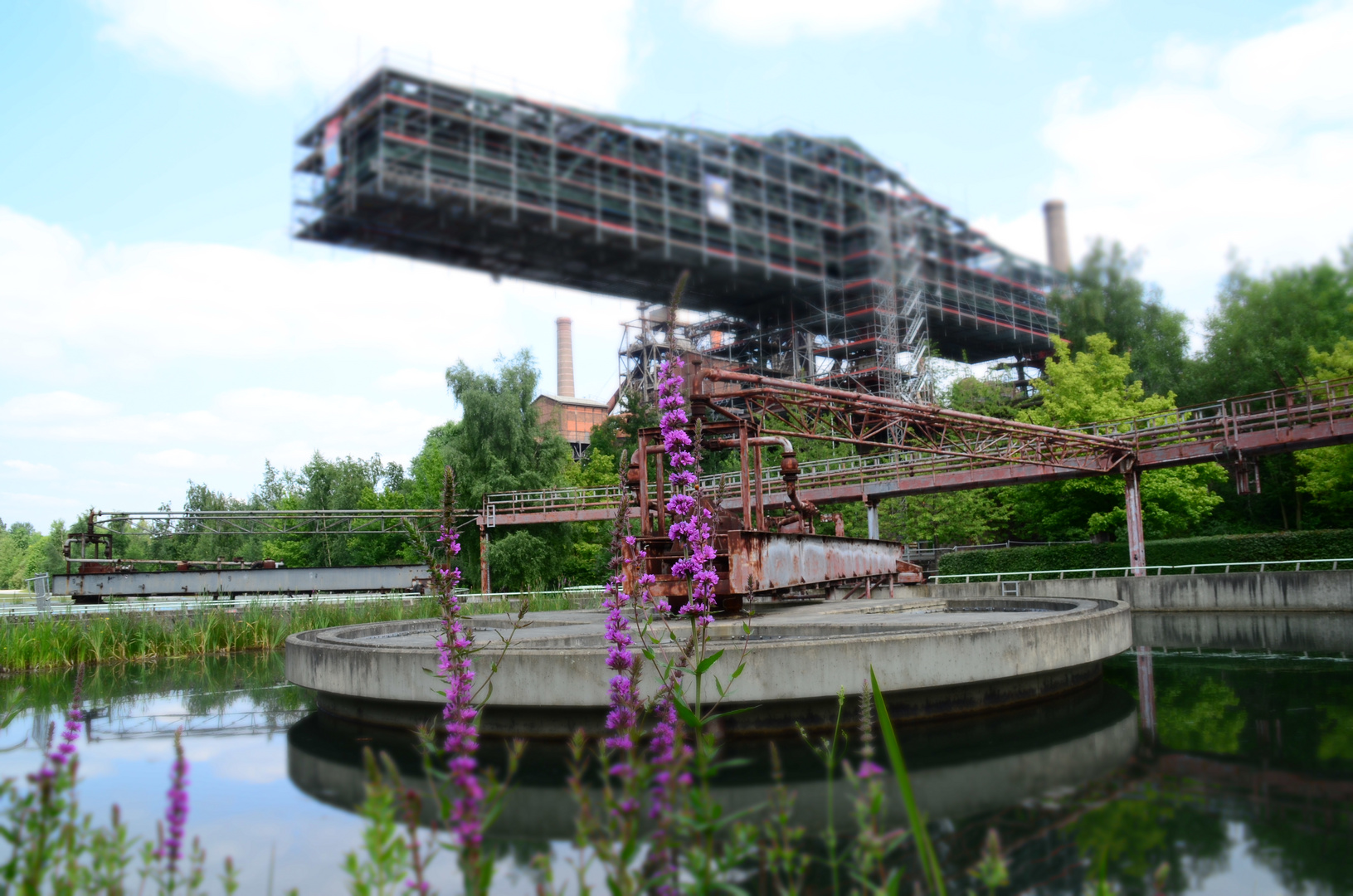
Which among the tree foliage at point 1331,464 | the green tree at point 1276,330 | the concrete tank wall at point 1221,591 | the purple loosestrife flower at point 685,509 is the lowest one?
the concrete tank wall at point 1221,591

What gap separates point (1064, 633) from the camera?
9.32 metres

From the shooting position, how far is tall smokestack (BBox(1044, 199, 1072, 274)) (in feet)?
243

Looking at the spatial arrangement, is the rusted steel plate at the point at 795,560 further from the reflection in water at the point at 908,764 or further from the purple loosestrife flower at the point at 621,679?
the purple loosestrife flower at the point at 621,679

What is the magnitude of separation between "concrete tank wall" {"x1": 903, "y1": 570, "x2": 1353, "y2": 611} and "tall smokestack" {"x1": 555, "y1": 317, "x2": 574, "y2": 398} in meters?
60.4

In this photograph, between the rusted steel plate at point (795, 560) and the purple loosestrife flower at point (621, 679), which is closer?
the purple loosestrife flower at point (621, 679)

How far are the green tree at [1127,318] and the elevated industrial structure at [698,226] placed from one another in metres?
10.1

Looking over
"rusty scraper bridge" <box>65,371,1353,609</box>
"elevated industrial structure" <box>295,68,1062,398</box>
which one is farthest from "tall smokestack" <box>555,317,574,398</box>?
"rusty scraper bridge" <box>65,371,1353,609</box>

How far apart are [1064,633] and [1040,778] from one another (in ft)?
11.7

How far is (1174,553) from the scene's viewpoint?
29422 mm

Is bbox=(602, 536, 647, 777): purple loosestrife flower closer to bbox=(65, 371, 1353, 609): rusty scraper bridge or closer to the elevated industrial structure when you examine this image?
bbox=(65, 371, 1353, 609): rusty scraper bridge

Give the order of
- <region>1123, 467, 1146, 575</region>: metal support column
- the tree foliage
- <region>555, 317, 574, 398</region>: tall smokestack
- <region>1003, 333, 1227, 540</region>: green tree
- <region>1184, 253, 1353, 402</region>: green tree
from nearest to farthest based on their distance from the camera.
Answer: <region>1123, 467, 1146, 575</region>: metal support column < the tree foliage < <region>1003, 333, 1227, 540</region>: green tree < <region>1184, 253, 1353, 402</region>: green tree < <region>555, 317, 574, 398</region>: tall smokestack

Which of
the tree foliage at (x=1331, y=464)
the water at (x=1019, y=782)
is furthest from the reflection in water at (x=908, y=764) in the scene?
the tree foliage at (x=1331, y=464)

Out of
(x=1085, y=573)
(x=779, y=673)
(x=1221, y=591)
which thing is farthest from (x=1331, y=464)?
(x=779, y=673)

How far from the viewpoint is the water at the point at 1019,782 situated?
4.48 m
